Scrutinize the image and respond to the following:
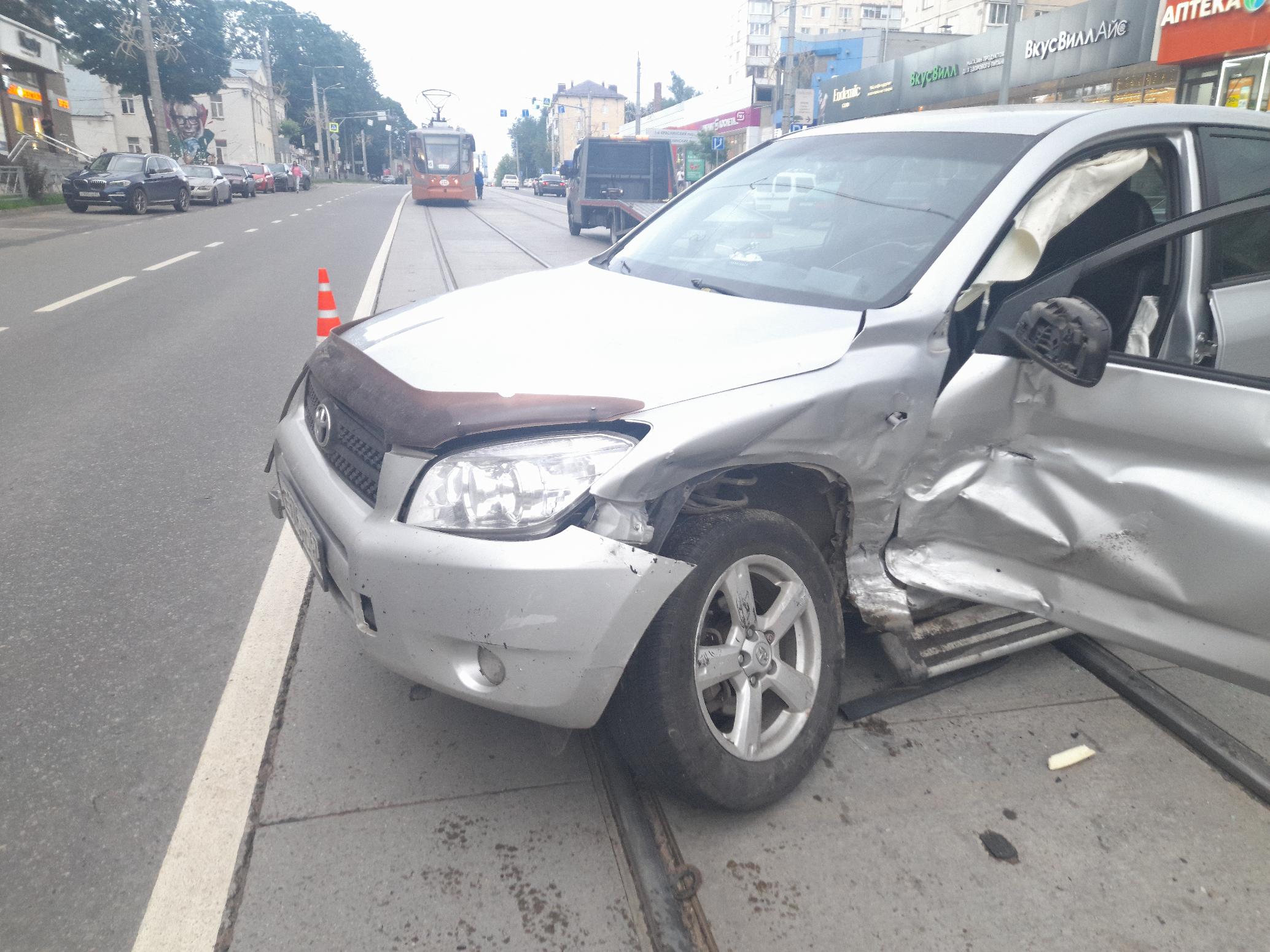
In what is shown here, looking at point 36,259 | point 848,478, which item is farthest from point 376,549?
point 36,259

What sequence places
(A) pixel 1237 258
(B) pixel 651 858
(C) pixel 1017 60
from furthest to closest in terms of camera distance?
(C) pixel 1017 60, (A) pixel 1237 258, (B) pixel 651 858

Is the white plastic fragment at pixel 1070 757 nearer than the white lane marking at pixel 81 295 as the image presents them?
Yes

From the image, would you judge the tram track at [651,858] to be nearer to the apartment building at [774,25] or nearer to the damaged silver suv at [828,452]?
the damaged silver suv at [828,452]

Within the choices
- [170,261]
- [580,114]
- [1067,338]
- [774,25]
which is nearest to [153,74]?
[170,261]

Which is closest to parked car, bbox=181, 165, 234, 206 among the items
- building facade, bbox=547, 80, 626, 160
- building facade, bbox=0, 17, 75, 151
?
building facade, bbox=0, 17, 75, 151

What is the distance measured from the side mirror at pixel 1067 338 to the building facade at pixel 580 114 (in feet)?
446

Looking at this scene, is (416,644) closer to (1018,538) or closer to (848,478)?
(848,478)

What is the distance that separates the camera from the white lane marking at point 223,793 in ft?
6.77

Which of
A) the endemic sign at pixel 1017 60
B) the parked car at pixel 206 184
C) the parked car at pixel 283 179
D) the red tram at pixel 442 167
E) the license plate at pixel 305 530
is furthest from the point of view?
the parked car at pixel 283 179

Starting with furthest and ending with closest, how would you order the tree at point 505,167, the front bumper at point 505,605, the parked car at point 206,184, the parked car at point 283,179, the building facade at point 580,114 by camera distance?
1. the tree at point 505,167
2. the building facade at point 580,114
3. the parked car at point 283,179
4. the parked car at point 206,184
5. the front bumper at point 505,605

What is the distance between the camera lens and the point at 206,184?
110ft

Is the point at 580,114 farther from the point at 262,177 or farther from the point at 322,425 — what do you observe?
the point at 322,425

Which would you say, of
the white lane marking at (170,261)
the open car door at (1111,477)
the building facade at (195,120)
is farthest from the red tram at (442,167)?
the open car door at (1111,477)

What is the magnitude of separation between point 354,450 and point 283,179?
5664 centimetres
